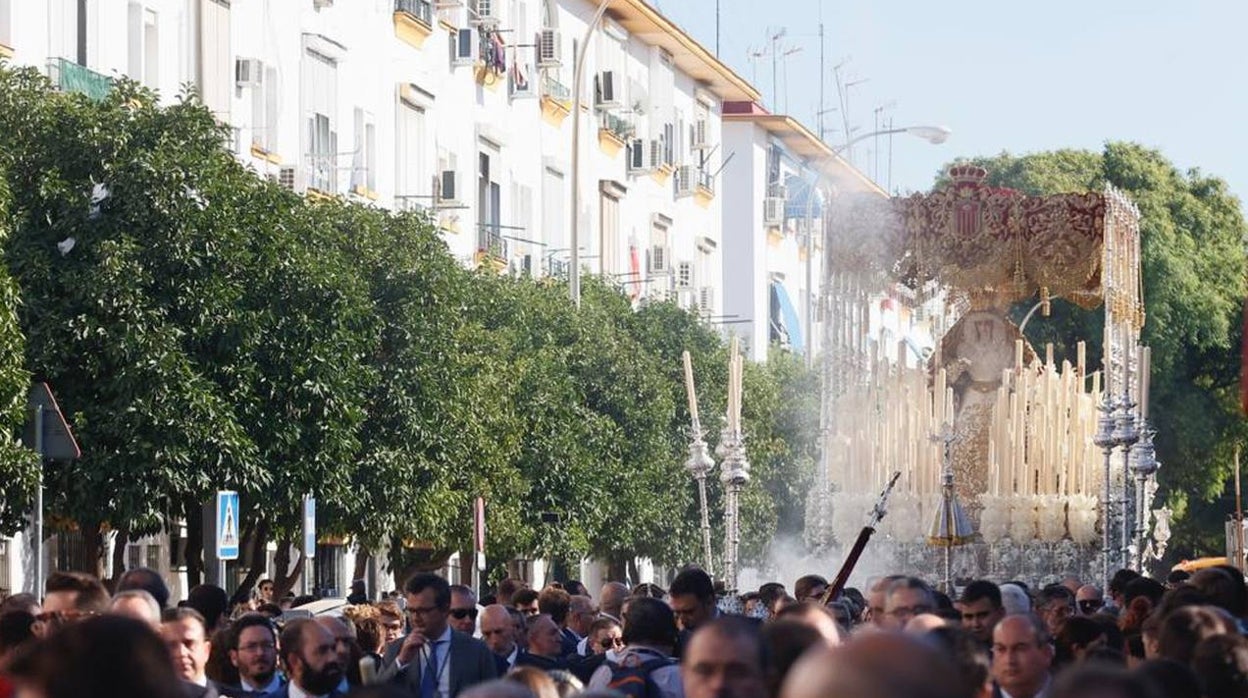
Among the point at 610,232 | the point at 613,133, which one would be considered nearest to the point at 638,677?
the point at 613,133

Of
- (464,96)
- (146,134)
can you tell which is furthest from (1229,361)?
(146,134)

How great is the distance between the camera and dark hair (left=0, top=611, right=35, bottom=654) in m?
10.6

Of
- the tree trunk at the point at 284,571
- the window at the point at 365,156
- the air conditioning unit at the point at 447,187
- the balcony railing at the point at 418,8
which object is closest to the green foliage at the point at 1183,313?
the air conditioning unit at the point at 447,187

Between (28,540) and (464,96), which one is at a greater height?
(464,96)

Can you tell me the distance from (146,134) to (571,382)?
14862 millimetres

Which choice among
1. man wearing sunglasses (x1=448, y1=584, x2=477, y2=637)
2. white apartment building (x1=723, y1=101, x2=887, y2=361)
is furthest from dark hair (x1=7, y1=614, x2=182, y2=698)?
white apartment building (x1=723, y1=101, x2=887, y2=361)

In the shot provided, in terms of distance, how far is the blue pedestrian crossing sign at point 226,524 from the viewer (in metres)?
22.0

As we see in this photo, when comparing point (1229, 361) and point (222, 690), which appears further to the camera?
point (1229, 361)

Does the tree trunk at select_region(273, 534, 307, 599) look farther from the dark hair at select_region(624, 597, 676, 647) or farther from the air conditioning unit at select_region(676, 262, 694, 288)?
the air conditioning unit at select_region(676, 262, 694, 288)

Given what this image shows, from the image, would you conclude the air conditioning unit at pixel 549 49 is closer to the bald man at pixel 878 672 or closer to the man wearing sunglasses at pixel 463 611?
the man wearing sunglasses at pixel 463 611

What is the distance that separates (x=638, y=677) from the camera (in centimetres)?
1020

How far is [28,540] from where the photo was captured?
114ft

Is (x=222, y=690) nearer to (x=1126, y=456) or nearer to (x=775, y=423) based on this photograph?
(x=1126, y=456)

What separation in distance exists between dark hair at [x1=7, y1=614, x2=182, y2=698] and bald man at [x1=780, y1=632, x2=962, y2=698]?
48.2 inches
